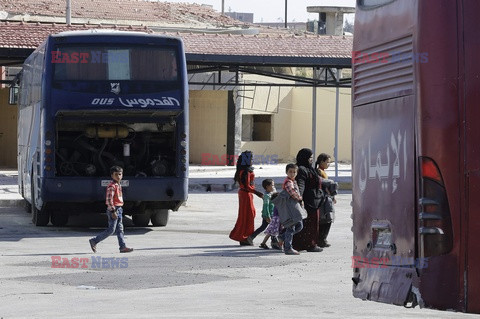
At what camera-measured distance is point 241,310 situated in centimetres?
1195

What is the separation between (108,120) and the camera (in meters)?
22.6

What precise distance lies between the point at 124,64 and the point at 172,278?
8.40 m

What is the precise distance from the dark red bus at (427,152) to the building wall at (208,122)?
43.7 m

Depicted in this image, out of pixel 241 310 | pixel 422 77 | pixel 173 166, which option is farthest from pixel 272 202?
pixel 422 77

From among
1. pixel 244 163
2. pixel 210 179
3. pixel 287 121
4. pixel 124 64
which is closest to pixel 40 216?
pixel 124 64

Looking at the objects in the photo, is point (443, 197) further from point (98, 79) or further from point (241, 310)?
point (98, 79)

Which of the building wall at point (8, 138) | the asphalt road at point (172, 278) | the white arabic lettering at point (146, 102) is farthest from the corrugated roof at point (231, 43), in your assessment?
the asphalt road at point (172, 278)

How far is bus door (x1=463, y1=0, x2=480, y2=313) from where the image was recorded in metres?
8.11

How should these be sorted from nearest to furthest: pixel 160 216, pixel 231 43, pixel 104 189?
pixel 104 189 → pixel 160 216 → pixel 231 43

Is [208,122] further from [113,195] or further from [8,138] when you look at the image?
[113,195]

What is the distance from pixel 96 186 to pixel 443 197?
48.3 ft

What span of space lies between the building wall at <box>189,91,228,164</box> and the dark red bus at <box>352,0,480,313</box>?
1720 inches

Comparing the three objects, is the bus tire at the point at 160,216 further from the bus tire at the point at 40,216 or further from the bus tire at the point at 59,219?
the bus tire at the point at 40,216

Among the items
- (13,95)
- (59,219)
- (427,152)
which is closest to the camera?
(427,152)
